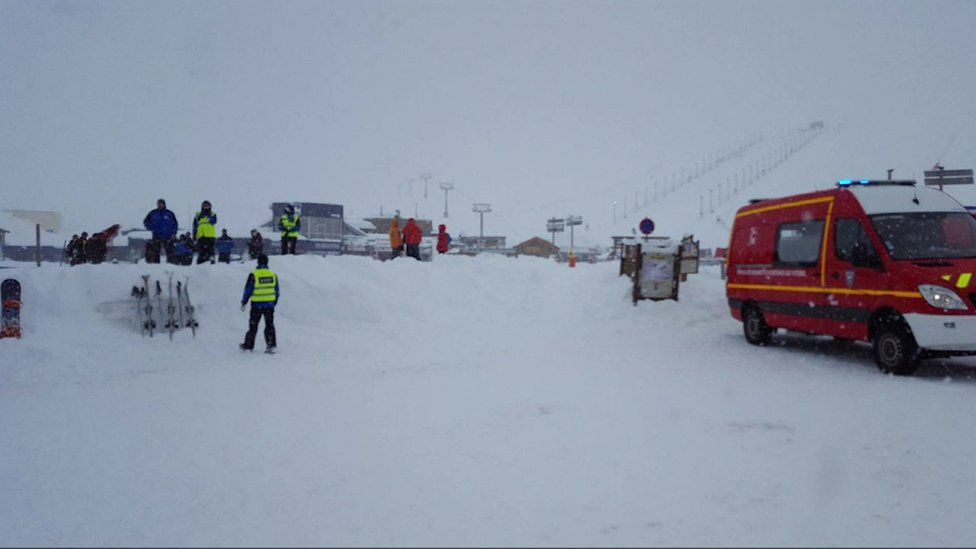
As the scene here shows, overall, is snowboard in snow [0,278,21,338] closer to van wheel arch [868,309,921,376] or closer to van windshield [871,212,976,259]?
van wheel arch [868,309,921,376]

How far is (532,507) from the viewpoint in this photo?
A: 4281 millimetres

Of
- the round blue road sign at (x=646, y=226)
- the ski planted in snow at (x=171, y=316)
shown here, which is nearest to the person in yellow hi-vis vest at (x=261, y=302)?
the ski planted in snow at (x=171, y=316)

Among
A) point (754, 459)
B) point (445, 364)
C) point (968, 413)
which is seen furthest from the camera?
point (445, 364)

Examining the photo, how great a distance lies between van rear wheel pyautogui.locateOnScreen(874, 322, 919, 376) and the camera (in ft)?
29.6

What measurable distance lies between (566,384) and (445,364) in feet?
8.30

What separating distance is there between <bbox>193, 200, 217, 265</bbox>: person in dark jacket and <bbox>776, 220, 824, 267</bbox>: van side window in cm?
1253

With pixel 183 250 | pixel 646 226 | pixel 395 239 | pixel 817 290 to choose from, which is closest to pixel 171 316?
pixel 183 250

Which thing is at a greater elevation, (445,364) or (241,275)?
(241,275)

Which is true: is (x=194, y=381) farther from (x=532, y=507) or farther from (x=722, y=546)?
(x=722, y=546)

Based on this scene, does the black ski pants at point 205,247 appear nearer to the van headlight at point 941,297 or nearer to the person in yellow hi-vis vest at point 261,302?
the person in yellow hi-vis vest at point 261,302

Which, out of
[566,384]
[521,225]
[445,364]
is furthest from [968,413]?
[521,225]

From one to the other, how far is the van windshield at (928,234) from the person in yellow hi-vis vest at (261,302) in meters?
9.85

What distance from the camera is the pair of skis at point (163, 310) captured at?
457 inches

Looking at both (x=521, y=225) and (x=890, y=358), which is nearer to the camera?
(x=890, y=358)
